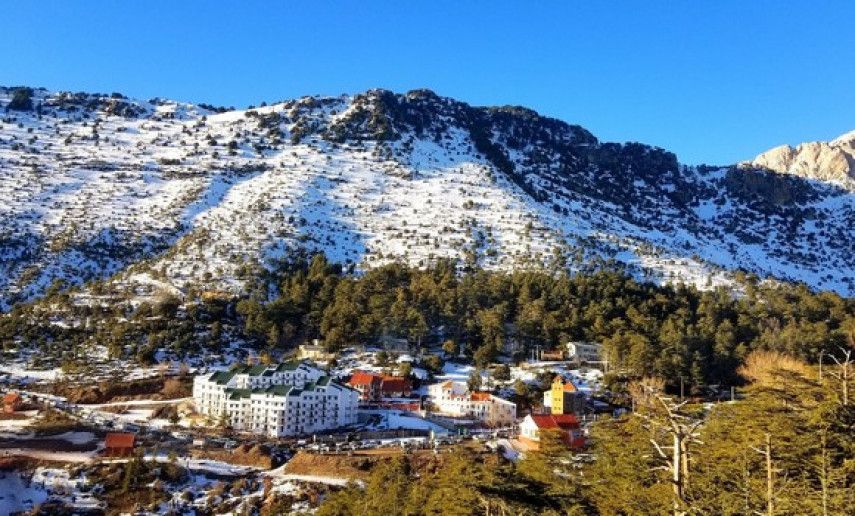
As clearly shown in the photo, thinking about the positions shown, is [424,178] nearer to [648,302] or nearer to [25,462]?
[648,302]

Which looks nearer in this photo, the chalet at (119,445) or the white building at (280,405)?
the chalet at (119,445)

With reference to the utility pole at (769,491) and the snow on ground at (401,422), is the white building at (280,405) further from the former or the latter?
the utility pole at (769,491)

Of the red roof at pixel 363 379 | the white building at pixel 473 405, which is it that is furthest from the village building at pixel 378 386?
the white building at pixel 473 405

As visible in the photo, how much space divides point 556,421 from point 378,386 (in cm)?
1805

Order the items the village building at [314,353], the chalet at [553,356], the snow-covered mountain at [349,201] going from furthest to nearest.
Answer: the snow-covered mountain at [349,201]
the chalet at [553,356]
the village building at [314,353]

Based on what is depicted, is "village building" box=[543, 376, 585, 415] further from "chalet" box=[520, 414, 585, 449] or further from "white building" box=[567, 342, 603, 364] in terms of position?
"white building" box=[567, 342, 603, 364]

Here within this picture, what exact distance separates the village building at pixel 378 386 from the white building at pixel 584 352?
55.8ft

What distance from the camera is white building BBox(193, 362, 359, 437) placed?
51.1 m

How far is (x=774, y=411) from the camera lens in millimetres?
17875

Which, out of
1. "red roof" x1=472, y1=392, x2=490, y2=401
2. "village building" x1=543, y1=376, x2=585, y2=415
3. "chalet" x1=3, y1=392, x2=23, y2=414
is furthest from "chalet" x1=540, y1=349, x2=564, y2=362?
"chalet" x1=3, y1=392, x2=23, y2=414

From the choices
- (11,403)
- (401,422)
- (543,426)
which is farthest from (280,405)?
(11,403)

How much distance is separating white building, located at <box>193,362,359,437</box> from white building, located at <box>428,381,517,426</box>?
→ 7164 mm

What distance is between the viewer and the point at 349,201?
4747 inches

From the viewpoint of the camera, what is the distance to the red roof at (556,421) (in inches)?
1697
